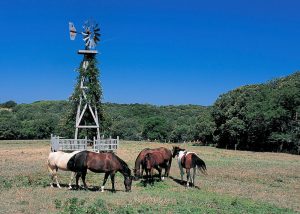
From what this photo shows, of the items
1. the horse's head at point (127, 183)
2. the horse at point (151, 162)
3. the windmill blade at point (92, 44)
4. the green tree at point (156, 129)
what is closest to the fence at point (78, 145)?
the windmill blade at point (92, 44)

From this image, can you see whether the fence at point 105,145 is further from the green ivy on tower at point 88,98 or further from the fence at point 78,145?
the green ivy on tower at point 88,98

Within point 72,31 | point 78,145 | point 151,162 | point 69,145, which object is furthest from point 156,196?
point 72,31

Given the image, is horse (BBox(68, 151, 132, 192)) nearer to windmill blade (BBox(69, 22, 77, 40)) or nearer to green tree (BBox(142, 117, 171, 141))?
windmill blade (BBox(69, 22, 77, 40))

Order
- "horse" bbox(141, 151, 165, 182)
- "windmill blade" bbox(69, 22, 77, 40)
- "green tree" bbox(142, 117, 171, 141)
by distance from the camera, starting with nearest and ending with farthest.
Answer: "horse" bbox(141, 151, 165, 182) → "windmill blade" bbox(69, 22, 77, 40) → "green tree" bbox(142, 117, 171, 141)

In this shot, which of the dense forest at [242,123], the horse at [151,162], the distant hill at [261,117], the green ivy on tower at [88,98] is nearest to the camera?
the horse at [151,162]

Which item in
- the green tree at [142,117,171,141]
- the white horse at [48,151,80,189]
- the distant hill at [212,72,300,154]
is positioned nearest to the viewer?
the white horse at [48,151,80,189]

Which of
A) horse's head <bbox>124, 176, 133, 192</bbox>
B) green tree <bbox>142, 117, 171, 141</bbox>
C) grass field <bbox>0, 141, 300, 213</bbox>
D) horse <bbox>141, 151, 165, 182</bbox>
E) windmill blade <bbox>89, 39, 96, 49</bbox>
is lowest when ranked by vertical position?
grass field <bbox>0, 141, 300, 213</bbox>

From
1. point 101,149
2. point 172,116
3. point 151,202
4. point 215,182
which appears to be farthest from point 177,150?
point 172,116

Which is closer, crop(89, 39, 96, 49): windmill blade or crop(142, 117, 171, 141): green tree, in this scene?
crop(89, 39, 96, 49): windmill blade

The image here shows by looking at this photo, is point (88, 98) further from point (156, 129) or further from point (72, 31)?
point (156, 129)

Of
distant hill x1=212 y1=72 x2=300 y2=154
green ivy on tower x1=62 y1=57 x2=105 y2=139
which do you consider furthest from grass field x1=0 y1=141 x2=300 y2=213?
distant hill x1=212 y1=72 x2=300 y2=154

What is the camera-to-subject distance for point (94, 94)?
35.6 m

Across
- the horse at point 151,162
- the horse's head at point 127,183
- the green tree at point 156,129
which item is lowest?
the horse's head at point 127,183

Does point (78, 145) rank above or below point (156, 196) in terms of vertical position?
above
